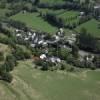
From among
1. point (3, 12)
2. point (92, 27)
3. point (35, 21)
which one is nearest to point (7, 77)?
point (92, 27)

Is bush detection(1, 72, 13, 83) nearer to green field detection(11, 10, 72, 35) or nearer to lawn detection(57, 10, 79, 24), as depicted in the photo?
green field detection(11, 10, 72, 35)

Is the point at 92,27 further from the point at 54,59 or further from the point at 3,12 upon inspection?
the point at 3,12

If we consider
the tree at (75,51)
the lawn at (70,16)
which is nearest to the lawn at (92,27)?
the lawn at (70,16)

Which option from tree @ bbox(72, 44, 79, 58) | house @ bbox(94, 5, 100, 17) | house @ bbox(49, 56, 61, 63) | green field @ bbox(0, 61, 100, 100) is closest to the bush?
green field @ bbox(0, 61, 100, 100)

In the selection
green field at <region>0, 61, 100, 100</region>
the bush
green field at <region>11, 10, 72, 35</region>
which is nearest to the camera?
green field at <region>0, 61, 100, 100</region>

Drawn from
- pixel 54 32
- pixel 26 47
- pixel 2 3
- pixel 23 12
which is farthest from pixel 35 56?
pixel 2 3

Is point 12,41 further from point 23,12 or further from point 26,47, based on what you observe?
point 23,12
